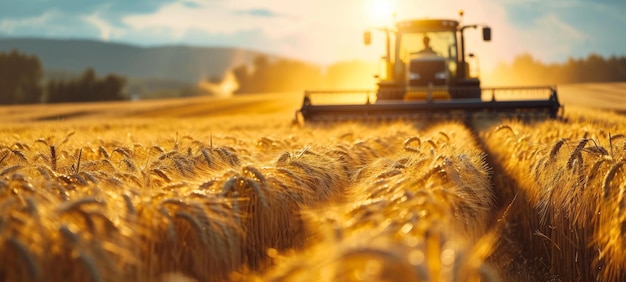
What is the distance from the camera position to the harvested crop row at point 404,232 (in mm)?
2355

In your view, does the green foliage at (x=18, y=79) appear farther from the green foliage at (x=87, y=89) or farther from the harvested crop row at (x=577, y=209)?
the harvested crop row at (x=577, y=209)

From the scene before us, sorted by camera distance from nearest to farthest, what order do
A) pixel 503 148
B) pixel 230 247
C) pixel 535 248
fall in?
1. pixel 230 247
2. pixel 535 248
3. pixel 503 148

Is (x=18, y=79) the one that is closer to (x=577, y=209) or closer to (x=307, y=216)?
(x=577, y=209)

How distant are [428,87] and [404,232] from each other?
16.6m

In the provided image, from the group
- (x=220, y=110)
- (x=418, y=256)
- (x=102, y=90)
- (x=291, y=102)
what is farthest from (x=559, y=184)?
(x=102, y=90)

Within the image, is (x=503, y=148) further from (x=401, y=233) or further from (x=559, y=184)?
(x=401, y=233)

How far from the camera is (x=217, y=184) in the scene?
15.6 feet

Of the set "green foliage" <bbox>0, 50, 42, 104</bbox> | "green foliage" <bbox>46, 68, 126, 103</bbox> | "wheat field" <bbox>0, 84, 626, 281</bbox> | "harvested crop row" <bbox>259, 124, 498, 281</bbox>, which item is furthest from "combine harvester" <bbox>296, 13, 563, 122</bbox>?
"green foliage" <bbox>0, 50, 42, 104</bbox>

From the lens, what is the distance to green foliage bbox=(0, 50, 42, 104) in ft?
247

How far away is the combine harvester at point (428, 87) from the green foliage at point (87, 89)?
60.4 m

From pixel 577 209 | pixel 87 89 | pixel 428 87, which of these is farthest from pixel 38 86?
pixel 577 209

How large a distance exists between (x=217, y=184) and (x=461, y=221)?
5.09 ft

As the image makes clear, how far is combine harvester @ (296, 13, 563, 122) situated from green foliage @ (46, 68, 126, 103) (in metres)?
60.4

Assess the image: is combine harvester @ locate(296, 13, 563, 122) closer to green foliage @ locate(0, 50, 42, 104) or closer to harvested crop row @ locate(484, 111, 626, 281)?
harvested crop row @ locate(484, 111, 626, 281)
